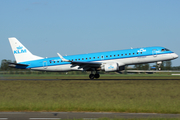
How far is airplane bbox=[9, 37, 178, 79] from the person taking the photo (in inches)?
1526

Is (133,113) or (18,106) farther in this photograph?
(18,106)

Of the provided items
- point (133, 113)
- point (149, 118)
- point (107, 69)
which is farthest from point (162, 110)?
point (107, 69)

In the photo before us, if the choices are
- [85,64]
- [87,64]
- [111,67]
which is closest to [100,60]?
[87,64]

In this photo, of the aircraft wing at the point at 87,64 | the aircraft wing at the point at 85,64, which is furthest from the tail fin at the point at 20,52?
the aircraft wing at the point at 87,64

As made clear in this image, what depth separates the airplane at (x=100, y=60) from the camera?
38.8 m

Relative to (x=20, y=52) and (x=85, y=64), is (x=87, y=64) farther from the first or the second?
(x=20, y=52)

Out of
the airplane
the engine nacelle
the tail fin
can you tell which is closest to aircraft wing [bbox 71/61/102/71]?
the airplane

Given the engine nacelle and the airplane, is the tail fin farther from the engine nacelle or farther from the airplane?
the engine nacelle

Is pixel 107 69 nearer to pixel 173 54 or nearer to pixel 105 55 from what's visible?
pixel 105 55

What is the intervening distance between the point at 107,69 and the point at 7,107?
2623 centimetres

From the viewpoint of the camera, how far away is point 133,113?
11773 millimetres

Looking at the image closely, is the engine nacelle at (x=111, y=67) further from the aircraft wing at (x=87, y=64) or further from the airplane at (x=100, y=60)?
the aircraft wing at (x=87, y=64)

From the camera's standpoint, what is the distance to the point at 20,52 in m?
44.5

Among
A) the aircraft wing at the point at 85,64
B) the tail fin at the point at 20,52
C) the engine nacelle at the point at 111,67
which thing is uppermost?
the tail fin at the point at 20,52
